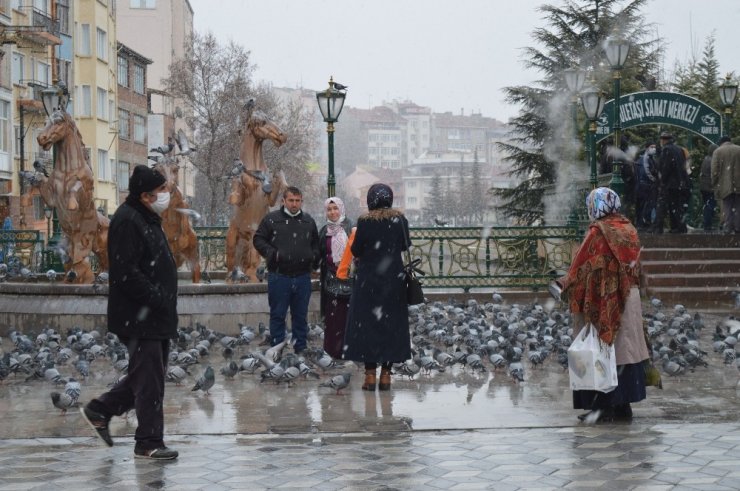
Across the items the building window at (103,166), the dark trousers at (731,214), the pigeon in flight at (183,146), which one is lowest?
the dark trousers at (731,214)

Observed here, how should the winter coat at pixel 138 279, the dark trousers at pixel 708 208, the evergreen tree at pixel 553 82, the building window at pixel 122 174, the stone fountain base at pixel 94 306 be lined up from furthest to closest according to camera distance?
the building window at pixel 122 174 < the evergreen tree at pixel 553 82 < the dark trousers at pixel 708 208 < the stone fountain base at pixel 94 306 < the winter coat at pixel 138 279

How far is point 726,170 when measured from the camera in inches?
857

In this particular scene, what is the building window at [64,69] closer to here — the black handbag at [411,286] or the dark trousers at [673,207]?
the dark trousers at [673,207]

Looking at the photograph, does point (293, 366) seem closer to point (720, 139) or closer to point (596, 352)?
point (596, 352)

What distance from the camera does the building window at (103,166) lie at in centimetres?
5791

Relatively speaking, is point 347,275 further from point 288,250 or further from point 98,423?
point 98,423

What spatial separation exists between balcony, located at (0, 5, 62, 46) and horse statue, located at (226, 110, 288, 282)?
3131 cm

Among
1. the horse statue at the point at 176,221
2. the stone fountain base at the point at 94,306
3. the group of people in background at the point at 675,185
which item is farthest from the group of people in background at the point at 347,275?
the group of people in background at the point at 675,185

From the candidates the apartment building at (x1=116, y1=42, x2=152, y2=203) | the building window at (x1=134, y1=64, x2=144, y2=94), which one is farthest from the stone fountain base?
the building window at (x1=134, y1=64, x2=144, y2=94)

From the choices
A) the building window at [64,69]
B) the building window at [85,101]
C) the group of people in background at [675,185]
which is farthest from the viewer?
the building window at [85,101]

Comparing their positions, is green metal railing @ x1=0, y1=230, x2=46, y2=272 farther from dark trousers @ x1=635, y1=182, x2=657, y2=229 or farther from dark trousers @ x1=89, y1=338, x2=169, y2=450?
dark trousers @ x1=89, y1=338, x2=169, y2=450

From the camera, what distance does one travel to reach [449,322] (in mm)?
15117

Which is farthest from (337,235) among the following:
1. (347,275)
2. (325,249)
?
(347,275)

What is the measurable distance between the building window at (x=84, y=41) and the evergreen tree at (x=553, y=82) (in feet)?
83.2
